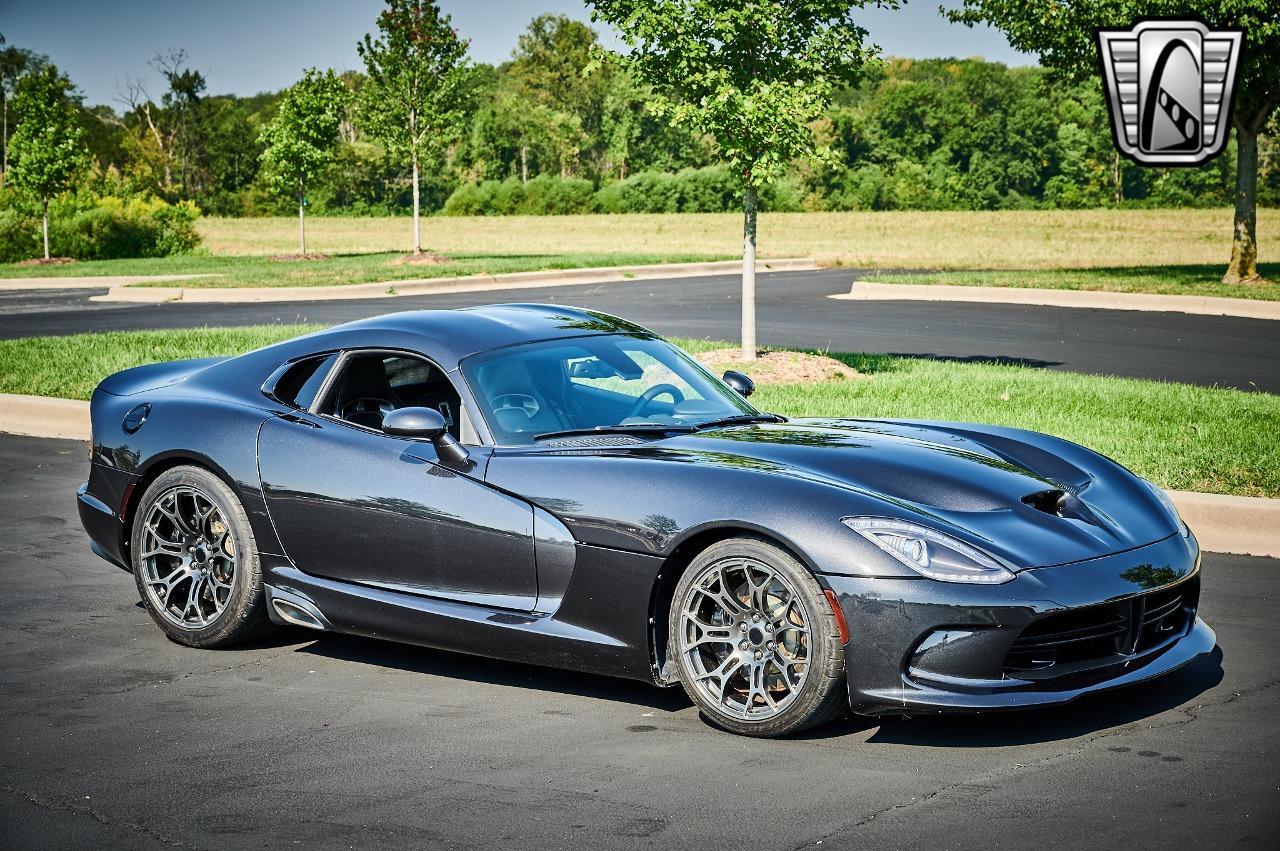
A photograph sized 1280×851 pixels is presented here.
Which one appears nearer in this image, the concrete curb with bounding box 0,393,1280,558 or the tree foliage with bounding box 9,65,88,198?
the concrete curb with bounding box 0,393,1280,558

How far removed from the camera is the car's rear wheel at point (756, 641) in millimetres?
4930

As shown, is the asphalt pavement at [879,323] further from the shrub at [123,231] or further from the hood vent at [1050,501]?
the shrub at [123,231]

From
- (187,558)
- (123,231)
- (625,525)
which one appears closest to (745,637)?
(625,525)

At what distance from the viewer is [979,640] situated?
477cm

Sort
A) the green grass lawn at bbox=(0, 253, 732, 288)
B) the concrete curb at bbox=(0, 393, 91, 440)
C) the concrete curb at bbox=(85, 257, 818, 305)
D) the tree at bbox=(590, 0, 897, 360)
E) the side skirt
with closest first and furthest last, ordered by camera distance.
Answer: the side skirt, the concrete curb at bbox=(0, 393, 91, 440), the tree at bbox=(590, 0, 897, 360), the concrete curb at bbox=(85, 257, 818, 305), the green grass lawn at bbox=(0, 253, 732, 288)

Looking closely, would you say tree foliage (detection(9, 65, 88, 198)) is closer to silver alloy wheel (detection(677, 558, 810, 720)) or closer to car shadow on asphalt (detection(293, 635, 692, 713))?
car shadow on asphalt (detection(293, 635, 692, 713))

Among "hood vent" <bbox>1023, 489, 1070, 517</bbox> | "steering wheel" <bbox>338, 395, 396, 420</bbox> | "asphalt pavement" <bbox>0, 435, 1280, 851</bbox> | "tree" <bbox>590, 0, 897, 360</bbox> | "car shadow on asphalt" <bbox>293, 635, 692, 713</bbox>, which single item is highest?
"tree" <bbox>590, 0, 897, 360</bbox>

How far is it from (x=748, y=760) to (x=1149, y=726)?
57.5 inches

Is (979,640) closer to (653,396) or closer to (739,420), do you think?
(739,420)

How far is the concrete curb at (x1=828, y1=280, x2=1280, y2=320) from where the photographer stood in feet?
80.9

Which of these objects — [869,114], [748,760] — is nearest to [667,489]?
[748,760]

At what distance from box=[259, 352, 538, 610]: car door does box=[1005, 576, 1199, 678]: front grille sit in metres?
1.81

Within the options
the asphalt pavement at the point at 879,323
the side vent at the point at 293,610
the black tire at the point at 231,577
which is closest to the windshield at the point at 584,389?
the side vent at the point at 293,610

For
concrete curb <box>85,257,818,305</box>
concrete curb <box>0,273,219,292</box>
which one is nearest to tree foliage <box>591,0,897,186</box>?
concrete curb <box>85,257,818,305</box>
